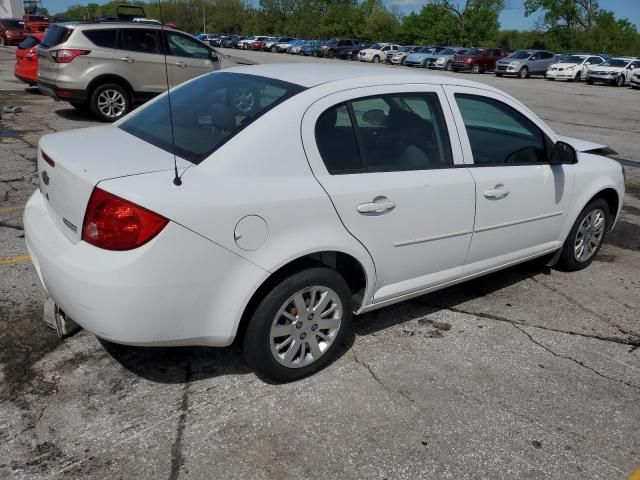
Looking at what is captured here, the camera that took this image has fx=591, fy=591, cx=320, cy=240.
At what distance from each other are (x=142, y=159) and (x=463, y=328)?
228cm

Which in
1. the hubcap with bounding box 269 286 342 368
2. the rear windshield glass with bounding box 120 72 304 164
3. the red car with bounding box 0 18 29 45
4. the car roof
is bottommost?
the red car with bounding box 0 18 29 45

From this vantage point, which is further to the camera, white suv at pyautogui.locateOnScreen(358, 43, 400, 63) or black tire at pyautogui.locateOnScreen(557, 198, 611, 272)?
white suv at pyautogui.locateOnScreen(358, 43, 400, 63)

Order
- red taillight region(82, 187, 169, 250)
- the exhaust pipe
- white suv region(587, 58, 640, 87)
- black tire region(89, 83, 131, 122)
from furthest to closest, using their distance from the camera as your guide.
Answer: white suv region(587, 58, 640, 87) < black tire region(89, 83, 131, 122) < the exhaust pipe < red taillight region(82, 187, 169, 250)

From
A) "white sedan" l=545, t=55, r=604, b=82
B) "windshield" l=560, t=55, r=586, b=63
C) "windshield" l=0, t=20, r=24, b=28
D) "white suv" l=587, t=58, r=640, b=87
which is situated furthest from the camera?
"windshield" l=0, t=20, r=24, b=28

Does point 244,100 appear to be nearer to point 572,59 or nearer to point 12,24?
point 572,59

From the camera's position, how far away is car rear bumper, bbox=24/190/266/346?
2.54m

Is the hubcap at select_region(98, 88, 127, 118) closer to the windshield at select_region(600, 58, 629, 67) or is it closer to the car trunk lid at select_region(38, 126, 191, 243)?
the car trunk lid at select_region(38, 126, 191, 243)

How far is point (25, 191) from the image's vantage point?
6281mm

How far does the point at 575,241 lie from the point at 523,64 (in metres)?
32.5

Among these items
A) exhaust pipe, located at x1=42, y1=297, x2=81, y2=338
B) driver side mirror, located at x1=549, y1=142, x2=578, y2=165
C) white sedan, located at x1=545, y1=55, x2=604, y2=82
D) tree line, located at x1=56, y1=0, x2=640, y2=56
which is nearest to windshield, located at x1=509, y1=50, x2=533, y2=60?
white sedan, located at x1=545, y1=55, x2=604, y2=82

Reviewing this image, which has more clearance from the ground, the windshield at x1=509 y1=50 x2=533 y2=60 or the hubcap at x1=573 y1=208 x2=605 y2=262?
the windshield at x1=509 y1=50 x2=533 y2=60

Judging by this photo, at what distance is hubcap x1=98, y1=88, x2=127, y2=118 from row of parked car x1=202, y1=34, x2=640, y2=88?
1080 inches

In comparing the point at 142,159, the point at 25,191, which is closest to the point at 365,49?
the point at 25,191

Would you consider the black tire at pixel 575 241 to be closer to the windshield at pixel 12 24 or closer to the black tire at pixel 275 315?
the black tire at pixel 275 315
